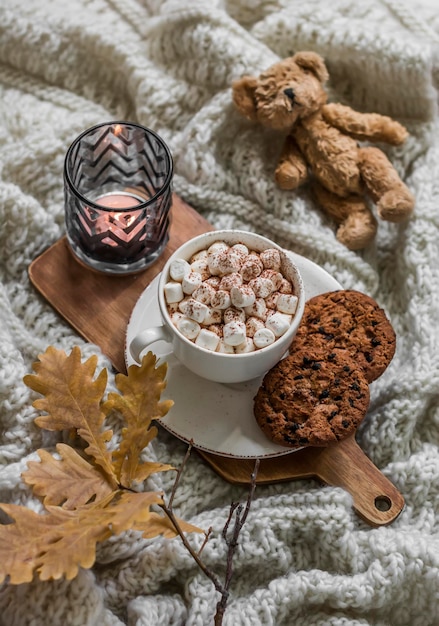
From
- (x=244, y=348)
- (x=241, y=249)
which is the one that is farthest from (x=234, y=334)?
(x=241, y=249)

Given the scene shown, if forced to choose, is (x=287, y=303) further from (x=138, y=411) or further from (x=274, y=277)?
(x=138, y=411)

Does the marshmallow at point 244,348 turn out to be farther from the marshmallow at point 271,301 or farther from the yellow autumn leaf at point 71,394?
the yellow autumn leaf at point 71,394

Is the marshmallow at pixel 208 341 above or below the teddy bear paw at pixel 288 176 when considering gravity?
below

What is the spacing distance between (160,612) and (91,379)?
30 cm

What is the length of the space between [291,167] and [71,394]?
49cm

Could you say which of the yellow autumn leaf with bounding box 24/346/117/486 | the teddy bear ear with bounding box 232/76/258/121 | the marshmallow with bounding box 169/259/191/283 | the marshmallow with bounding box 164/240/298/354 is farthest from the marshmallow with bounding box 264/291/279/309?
the teddy bear ear with bounding box 232/76/258/121

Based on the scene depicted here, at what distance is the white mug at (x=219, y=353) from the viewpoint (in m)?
1.05

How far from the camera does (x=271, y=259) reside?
43.6 inches

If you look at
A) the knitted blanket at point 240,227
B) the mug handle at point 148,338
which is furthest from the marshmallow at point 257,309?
the knitted blanket at point 240,227

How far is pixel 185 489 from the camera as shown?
1138 mm

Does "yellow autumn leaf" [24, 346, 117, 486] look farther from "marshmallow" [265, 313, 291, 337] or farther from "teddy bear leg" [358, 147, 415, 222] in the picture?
"teddy bear leg" [358, 147, 415, 222]

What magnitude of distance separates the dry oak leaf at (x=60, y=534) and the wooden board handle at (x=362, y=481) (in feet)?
0.85

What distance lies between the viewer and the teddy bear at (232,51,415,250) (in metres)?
1.26

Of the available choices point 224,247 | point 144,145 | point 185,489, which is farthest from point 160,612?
point 144,145
